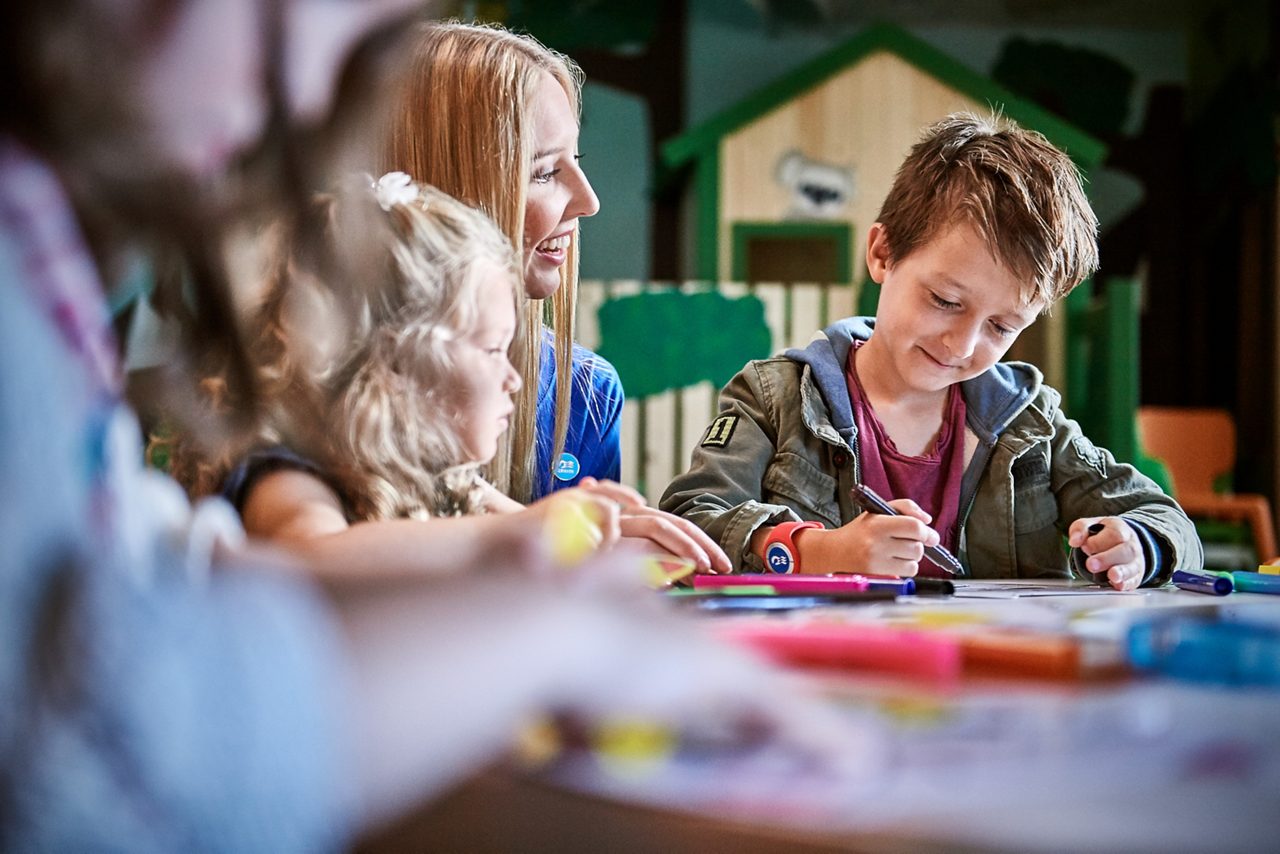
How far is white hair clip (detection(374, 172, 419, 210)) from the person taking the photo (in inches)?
25.7

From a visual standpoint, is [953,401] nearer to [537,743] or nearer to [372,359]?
[372,359]

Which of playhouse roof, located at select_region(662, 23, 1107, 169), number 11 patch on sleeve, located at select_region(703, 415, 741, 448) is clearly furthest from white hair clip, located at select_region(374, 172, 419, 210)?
playhouse roof, located at select_region(662, 23, 1107, 169)

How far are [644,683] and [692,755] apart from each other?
0.8 inches

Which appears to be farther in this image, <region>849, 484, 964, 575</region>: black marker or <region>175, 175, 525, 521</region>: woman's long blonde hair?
<region>849, 484, 964, 575</region>: black marker

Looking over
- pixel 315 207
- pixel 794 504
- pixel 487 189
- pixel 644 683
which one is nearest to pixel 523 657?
pixel 644 683

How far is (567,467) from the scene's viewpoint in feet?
3.33

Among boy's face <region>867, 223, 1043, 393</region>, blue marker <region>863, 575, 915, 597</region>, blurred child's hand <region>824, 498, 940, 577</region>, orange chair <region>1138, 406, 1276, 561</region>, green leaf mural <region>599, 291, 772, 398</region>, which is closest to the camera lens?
blue marker <region>863, 575, 915, 597</region>

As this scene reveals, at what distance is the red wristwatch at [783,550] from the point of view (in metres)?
0.85

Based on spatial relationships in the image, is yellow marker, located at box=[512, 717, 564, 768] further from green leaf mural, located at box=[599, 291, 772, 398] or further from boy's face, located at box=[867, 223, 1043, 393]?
green leaf mural, located at box=[599, 291, 772, 398]

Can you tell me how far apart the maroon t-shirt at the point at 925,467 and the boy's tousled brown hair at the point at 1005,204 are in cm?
14

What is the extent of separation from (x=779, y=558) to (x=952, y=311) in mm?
326

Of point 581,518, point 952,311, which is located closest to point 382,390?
point 581,518

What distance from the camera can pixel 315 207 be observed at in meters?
0.41

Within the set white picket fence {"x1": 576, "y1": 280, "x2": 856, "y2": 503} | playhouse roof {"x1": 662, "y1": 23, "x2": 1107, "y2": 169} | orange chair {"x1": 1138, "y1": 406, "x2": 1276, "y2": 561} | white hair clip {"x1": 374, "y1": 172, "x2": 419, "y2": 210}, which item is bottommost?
orange chair {"x1": 1138, "y1": 406, "x2": 1276, "y2": 561}
